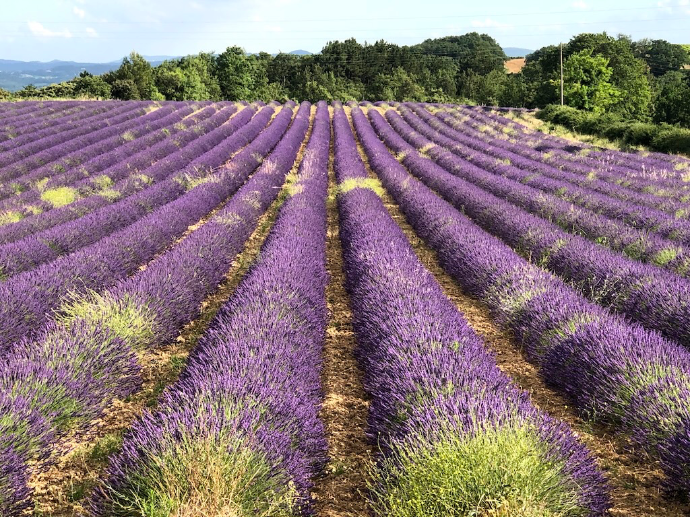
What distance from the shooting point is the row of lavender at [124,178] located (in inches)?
295

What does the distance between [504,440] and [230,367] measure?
1.71 m

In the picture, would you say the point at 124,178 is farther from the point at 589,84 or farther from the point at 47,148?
the point at 589,84

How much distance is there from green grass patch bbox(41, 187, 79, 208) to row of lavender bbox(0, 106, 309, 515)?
535cm

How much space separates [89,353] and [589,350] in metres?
3.85

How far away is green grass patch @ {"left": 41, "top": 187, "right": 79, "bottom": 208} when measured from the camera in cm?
940

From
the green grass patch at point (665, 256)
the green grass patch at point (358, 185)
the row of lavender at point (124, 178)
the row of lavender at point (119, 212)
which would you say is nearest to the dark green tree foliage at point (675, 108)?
the green grass patch at point (358, 185)

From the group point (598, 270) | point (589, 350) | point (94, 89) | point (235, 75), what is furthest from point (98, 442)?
point (235, 75)

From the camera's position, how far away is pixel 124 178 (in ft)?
40.1

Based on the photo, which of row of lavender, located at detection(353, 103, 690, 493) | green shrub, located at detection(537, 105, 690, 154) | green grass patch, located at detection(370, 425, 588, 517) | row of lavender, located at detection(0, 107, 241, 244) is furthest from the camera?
green shrub, located at detection(537, 105, 690, 154)

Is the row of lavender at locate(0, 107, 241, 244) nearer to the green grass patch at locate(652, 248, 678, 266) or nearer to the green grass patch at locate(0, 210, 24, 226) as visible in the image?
the green grass patch at locate(0, 210, 24, 226)

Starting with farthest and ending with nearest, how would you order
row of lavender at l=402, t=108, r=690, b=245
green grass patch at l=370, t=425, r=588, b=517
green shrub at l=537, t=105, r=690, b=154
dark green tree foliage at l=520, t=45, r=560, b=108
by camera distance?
dark green tree foliage at l=520, t=45, r=560, b=108 → green shrub at l=537, t=105, r=690, b=154 → row of lavender at l=402, t=108, r=690, b=245 → green grass patch at l=370, t=425, r=588, b=517

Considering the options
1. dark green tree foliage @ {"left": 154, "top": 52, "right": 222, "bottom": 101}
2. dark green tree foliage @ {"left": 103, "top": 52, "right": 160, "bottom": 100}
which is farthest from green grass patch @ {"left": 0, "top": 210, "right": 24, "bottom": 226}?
dark green tree foliage @ {"left": 154, "top": 52, "right": 222, "bottom": 101}

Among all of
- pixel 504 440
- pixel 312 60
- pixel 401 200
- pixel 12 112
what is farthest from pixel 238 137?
pixel 312 60

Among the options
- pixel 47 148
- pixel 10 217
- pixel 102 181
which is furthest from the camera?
pixel 47 148
